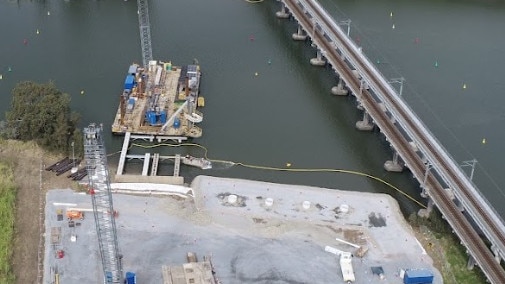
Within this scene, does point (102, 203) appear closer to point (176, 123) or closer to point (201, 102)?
point (176, 123)

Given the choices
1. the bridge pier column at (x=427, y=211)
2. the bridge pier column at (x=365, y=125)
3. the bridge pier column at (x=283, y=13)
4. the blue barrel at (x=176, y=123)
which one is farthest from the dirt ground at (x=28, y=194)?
the bridge pier column at (x=283, y=13)

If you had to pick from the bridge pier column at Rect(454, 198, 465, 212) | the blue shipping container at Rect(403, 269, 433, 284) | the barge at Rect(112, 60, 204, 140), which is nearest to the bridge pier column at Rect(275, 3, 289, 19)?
the barge at Rect(112, 60, 204, 140)

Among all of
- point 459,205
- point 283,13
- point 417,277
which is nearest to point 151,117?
point 459,205

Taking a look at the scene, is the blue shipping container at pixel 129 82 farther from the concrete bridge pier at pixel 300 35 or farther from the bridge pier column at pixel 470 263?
the bridge pier column at pixel 470 263

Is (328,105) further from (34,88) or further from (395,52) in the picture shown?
(34,88)

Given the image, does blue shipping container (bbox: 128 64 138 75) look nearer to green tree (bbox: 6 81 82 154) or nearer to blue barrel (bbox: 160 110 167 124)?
blue barrel (bbox: 160 110 167 124)
